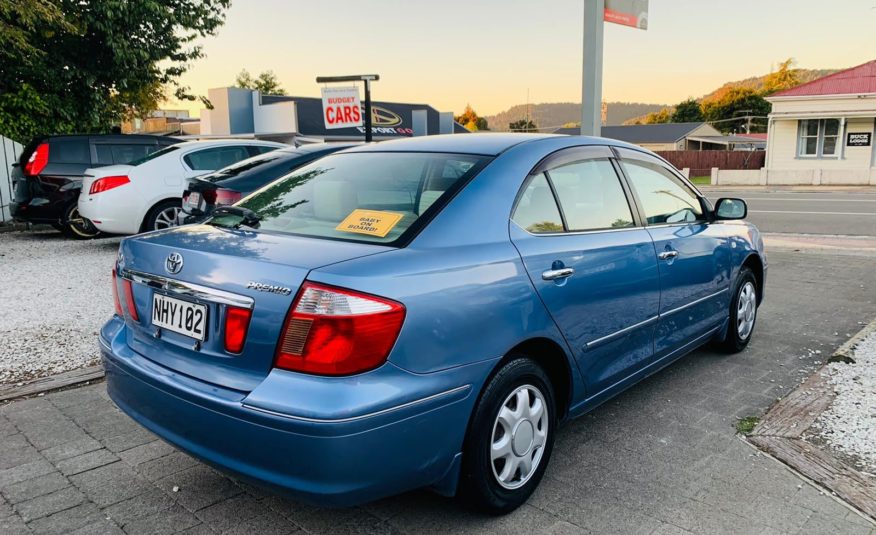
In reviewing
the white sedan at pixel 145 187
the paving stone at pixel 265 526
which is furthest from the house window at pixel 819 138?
the paving stone at pixel 265 526

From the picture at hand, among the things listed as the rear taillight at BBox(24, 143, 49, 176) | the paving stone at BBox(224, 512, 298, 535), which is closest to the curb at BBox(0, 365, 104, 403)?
the paving stone at BBox(224, 512, 298, 535)

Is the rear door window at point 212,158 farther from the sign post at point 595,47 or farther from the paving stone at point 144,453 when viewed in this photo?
the paving stone at point 144,453

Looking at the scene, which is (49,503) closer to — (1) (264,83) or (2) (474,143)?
(2) (474,143)

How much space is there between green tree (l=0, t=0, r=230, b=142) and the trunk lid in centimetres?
1192

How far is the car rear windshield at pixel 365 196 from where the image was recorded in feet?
8.91

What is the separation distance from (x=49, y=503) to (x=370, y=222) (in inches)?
73.7

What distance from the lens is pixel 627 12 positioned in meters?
8.71

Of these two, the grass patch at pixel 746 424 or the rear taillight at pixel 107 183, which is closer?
the grass patch at pixel 746 424

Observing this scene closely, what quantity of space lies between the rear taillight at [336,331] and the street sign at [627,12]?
765 cm

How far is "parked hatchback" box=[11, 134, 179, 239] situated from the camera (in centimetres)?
990

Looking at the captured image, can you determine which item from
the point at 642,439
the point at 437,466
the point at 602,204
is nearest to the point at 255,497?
the point at 437,466

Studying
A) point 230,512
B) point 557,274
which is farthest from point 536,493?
point 230,512

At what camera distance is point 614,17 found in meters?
8.65

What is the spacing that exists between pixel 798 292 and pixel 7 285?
8.64m
